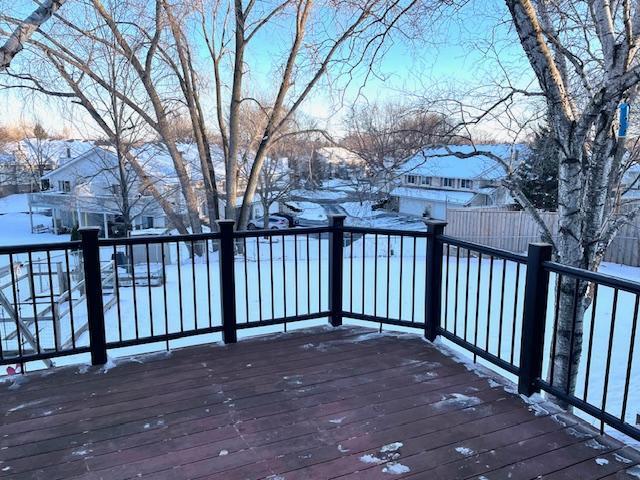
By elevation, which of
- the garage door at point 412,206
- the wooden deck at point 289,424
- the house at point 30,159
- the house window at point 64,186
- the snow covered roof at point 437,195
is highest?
the house at point 30,159

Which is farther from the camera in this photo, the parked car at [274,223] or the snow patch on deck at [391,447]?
the parked car at [274,223]

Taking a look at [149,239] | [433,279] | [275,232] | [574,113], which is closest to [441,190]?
[574,113]

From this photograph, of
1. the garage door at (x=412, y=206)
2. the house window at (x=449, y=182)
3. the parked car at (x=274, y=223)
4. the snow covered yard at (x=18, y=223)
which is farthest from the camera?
the garage door at (x=412, y=206)

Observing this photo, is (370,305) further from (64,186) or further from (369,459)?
(64,186)

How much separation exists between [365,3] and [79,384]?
15.8 ft

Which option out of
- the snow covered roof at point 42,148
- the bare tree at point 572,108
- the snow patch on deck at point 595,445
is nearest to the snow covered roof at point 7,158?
the snow covered roof at point 42,148

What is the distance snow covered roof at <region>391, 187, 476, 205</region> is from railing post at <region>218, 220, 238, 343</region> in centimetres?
2312

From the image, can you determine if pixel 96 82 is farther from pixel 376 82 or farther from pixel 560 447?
pixel 560 447

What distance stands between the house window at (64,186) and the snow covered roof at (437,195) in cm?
1866

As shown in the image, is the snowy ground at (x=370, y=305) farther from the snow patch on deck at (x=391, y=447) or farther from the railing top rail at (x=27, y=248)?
the snow patch on deck at (x=391, y=447)

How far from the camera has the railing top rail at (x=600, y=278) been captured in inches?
82.6

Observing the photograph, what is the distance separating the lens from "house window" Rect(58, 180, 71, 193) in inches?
952

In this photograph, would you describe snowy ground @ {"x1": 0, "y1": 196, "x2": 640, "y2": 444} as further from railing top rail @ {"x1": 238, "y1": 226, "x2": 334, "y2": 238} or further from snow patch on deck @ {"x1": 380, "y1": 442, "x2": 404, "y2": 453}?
snow patch on deck @ {"x1": 380, "y1": 442, "x2": 404, "y2": 453}

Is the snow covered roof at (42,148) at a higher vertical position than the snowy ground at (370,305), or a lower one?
higher
